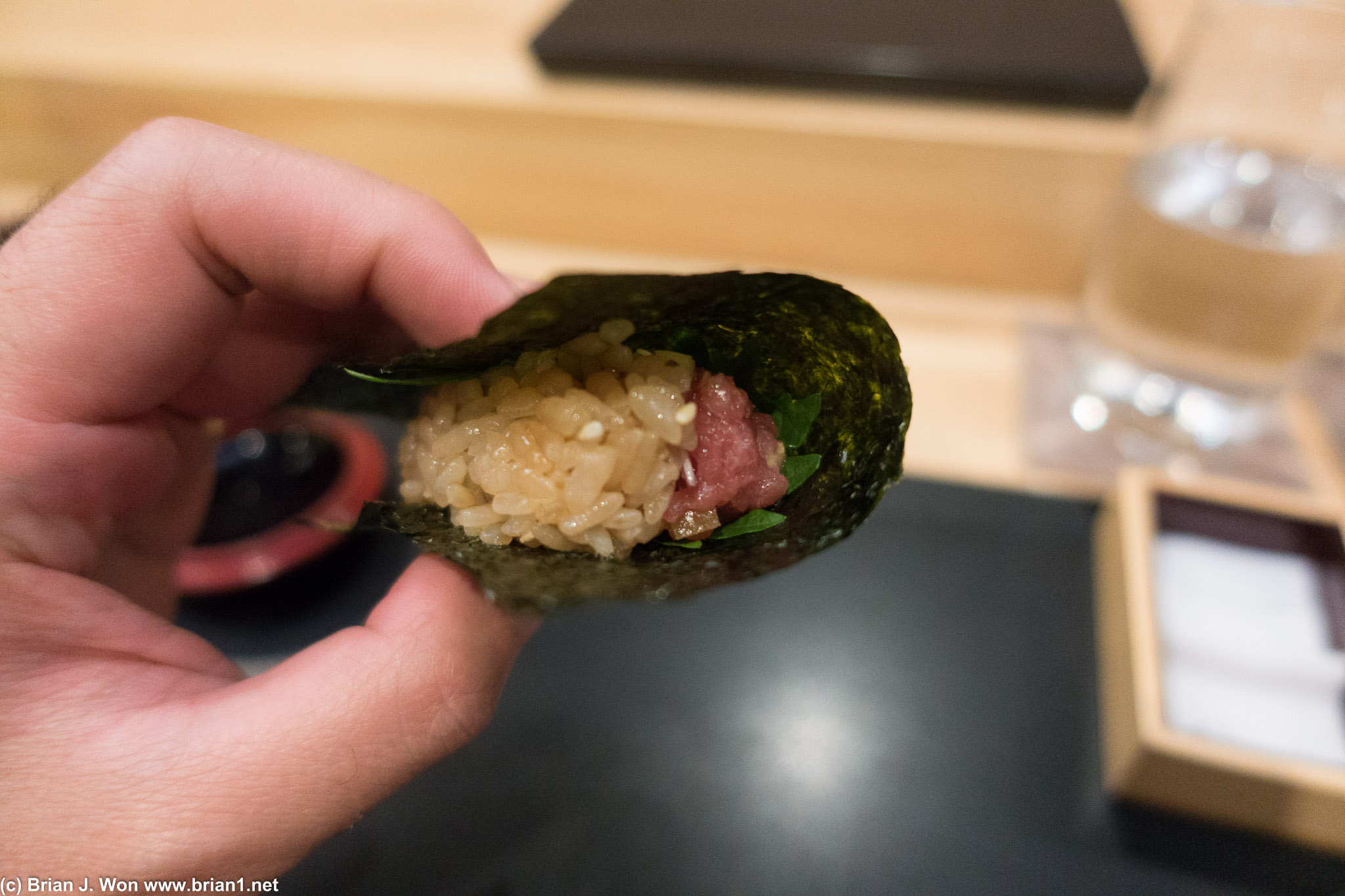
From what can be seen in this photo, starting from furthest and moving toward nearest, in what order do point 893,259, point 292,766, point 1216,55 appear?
1. point 893,259
2. point 1216,55
3. point 292,766

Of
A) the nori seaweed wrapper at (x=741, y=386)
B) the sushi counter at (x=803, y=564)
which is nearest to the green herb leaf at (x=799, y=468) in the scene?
the nori seaweed wrapper at (x=741, y=386)

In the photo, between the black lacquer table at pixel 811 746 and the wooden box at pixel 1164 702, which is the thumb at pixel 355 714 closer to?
the black lacquer table at pixel 811 746

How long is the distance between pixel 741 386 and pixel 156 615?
0.73 metres

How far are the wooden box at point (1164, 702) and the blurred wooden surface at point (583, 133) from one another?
74 cm

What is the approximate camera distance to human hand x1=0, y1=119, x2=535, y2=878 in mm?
683

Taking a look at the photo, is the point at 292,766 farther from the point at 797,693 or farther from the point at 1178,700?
the point at 1178,700

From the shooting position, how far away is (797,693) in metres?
1.36

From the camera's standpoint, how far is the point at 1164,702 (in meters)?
1.13

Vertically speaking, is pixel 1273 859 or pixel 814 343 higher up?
pixel 814 343

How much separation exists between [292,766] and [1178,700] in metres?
1.26

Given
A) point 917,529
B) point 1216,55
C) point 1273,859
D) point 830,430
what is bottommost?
point 1273,859

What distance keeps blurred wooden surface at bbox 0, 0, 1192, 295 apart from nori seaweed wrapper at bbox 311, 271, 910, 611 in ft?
3.41

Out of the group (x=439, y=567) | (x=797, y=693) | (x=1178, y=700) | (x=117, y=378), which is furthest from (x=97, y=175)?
(x=1178, y=700)

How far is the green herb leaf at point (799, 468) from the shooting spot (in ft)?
2.72
